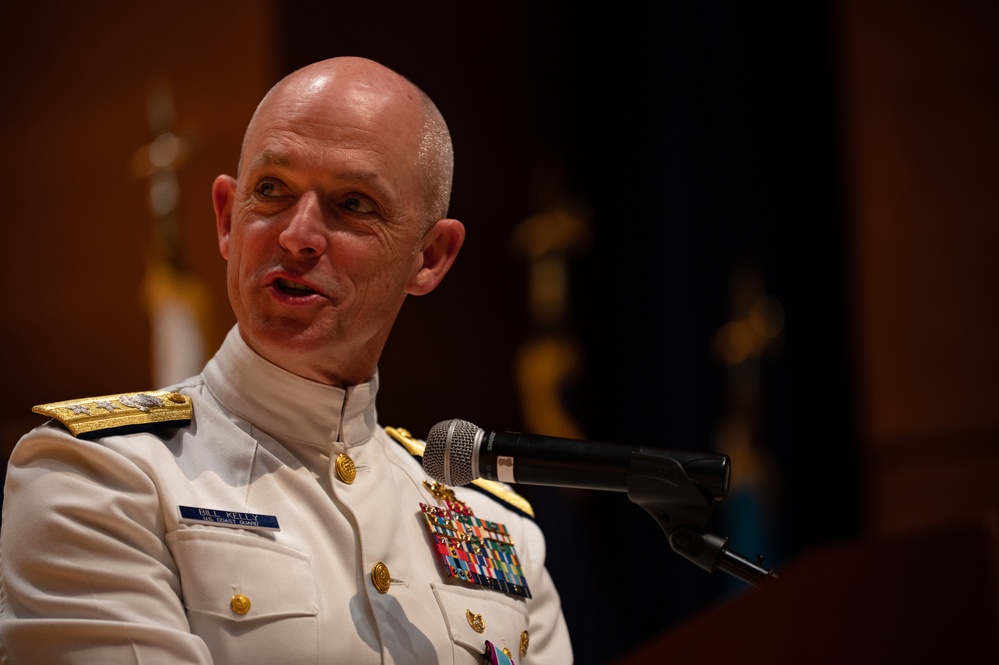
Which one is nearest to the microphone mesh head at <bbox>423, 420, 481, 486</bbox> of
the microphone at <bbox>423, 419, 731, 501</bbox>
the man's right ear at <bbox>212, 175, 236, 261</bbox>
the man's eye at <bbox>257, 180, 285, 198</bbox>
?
the microphone at <bbox>423, 419, 731, 501</bbox>

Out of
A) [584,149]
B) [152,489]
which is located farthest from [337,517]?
[584,149]

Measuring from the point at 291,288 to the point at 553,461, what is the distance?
1.52 feet

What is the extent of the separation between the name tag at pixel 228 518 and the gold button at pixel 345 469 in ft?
0.53

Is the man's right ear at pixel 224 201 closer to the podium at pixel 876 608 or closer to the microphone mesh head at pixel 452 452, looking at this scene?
the microphone mesh head at pixel 452 452

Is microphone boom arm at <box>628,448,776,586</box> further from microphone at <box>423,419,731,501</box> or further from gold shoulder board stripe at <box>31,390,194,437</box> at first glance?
gold shoulder board stripe at <box>31,390,194,437</box>

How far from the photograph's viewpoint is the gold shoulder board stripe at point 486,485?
2066 millimetres

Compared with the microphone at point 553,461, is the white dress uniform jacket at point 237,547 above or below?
below

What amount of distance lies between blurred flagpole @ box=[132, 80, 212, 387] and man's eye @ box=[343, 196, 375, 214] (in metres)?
2.02

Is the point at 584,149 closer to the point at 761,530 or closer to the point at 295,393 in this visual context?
the point at 761,530

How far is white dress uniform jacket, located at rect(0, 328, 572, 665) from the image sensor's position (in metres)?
1.38

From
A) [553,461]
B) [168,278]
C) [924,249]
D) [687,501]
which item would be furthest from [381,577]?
[924,249]

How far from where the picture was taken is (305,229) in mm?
1683

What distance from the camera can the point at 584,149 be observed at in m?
5.32

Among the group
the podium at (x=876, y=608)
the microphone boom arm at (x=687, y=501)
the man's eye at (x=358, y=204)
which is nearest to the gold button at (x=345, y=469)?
the man's eye at (x=358, y=204)
